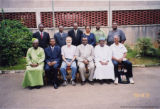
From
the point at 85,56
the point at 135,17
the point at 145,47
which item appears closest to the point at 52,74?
the point at 85,56

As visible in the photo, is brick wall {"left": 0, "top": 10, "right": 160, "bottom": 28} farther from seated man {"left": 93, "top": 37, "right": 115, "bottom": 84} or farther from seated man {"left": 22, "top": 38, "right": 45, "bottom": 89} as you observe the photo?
seated man {"left": 22, "top": 38, "right": 45, "bottom": 89}

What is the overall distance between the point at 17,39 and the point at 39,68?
262 centimetres

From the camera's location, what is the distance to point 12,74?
7.35 m

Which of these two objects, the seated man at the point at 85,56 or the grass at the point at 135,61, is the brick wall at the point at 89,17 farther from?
the seated man at the point at 85,56

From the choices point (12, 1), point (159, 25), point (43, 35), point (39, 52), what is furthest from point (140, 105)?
point (12, 1)

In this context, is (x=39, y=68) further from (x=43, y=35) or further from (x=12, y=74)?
(x=12, y=74)

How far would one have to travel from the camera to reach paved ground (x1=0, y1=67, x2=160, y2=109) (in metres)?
4.46

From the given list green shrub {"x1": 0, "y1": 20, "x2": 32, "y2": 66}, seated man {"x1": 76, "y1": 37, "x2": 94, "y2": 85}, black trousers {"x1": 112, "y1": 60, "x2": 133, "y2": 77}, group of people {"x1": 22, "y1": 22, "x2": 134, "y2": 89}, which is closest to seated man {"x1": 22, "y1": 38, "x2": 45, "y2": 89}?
group of people {"x1": 22, "y1": 22, "x2": 134, "y2": 89}

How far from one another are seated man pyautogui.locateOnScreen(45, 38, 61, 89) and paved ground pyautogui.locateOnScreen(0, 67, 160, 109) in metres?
0.37

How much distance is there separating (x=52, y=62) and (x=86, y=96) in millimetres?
1883

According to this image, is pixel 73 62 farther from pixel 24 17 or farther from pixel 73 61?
pixel 24 17

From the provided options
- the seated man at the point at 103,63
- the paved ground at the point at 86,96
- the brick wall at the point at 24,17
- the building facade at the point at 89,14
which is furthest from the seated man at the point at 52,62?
the brick wall at the point at 24,17

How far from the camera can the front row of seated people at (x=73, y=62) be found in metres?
5.88

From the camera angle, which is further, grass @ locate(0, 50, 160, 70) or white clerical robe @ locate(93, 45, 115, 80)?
grass @ locate(0, 50, 160, 70)
